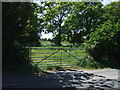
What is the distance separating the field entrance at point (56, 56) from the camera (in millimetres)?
11495

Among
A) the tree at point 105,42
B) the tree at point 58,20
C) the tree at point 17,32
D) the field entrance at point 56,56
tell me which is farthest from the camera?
the tree at point 58,20

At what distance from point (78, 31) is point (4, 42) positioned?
20315 mm

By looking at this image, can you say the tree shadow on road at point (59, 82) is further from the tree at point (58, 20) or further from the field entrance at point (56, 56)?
the tree at point (58, 20)

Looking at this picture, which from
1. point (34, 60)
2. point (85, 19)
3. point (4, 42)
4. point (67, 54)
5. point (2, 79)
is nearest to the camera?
point (2, 79)

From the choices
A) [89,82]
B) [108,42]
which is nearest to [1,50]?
[89,82]

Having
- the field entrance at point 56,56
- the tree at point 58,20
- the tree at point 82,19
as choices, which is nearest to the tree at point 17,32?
the field entrance at point 56,56

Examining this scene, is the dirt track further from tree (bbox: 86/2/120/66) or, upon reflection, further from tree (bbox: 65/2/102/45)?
tree (bbox: 65/2/102/45)

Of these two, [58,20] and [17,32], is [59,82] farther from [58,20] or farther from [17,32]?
[58,20]

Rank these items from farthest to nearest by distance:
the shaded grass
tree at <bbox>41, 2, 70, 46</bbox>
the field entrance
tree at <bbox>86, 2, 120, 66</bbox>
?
tree at <bbox>41, 2, 70, 46</bbox>
tree at <bbox>86, 2, 120, 66</bbox>
the shaded grass
the field entrance

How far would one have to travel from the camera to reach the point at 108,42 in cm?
1334

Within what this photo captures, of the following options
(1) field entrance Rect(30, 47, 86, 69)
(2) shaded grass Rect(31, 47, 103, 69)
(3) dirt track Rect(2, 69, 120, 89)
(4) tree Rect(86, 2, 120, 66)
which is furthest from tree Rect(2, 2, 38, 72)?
(4) tree Rect(86, 2, 120, 66)

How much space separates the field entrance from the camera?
11.5m

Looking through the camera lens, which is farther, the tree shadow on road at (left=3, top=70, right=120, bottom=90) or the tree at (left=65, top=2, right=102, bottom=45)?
the tree at (left=65, top=2, right=102, bottom=45)

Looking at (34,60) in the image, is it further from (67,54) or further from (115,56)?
(115,56)
